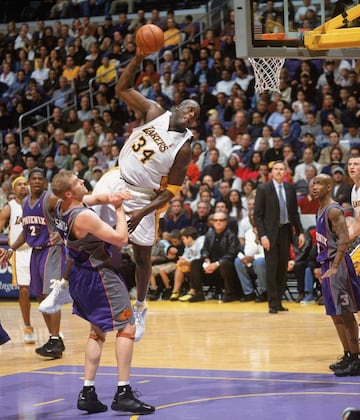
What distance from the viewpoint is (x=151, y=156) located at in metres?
7.76

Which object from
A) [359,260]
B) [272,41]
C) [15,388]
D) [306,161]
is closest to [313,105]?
[306,161]

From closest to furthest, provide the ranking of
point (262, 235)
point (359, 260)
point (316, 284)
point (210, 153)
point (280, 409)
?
point (280, 409) < point (359, 260) < point (262, 235) < point (316, 284) < point (210, 153)

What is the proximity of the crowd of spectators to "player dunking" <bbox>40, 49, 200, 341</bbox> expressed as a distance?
575cm

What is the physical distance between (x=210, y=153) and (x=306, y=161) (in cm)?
193

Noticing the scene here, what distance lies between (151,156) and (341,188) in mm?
6163

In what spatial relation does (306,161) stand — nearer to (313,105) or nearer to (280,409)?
(313,105)

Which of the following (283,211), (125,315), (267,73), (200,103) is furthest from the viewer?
(200,103)

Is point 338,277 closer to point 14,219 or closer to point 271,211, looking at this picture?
point 271,211

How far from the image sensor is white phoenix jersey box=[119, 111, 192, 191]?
7777 millimetres

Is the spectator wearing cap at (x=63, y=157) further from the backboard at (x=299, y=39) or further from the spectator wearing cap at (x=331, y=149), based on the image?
the backboard at (x=299, y=39)

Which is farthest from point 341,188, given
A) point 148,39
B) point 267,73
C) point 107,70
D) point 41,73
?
point 41,73

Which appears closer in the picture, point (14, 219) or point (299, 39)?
point (299, 39)

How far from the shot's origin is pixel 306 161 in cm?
1473

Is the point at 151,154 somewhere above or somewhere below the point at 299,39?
below
